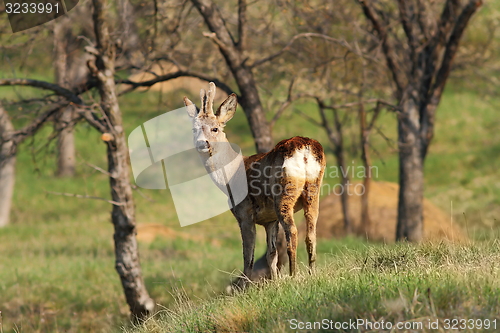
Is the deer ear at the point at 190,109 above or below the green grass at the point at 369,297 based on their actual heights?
above

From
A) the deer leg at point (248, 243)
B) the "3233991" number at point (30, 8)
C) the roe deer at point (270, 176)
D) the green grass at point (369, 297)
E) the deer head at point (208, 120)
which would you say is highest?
the "3233991" number at point (30, 8)

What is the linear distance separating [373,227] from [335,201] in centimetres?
177

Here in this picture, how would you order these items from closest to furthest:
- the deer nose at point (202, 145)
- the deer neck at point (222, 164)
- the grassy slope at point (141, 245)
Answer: the deer nose at point (202, 145)
the deer neck at point (222, 164)
the grassy slope at point (141, 245)

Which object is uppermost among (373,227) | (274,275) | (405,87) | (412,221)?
(405,87)

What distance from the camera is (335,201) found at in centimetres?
1792

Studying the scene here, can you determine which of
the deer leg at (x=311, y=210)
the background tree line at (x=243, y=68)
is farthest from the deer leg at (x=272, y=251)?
the background tree line at (x=243, y=68)

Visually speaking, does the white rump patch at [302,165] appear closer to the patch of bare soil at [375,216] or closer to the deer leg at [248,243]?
the deer leg at [248,243]

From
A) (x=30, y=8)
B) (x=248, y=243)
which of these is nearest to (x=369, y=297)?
(x=248, y=243)

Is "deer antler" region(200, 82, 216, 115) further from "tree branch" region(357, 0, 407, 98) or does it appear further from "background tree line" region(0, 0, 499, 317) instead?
"tree branch" region(357, 0, 407, 98)

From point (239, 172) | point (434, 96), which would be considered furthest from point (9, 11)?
point (434, 96)

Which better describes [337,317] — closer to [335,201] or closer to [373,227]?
[373,227]

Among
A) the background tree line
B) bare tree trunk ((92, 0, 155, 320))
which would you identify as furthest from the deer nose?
bare tree trunk ((92, 0, 155, 320))

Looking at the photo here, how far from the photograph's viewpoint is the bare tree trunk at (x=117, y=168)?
897cm

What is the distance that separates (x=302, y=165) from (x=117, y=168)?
13.9 ft
